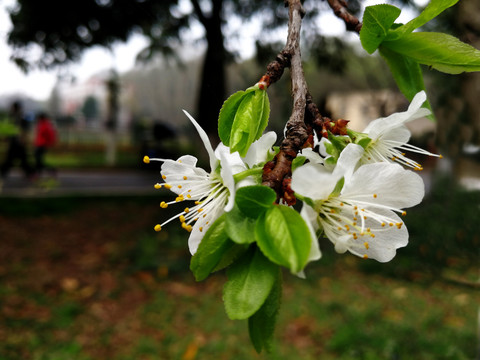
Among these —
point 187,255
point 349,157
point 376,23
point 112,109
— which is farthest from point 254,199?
point 112,109

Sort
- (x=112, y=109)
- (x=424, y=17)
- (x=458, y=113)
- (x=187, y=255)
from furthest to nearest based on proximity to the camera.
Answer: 1. (x=112, y=109)
2. (x=187, y=255)
3. (x=458, y=113)
4. (x=424, y=17)

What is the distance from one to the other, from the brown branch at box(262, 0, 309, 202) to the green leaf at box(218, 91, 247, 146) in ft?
0.14

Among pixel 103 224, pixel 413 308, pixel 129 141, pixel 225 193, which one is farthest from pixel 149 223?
pixel 129 141

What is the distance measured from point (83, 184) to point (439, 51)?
28.3 feet

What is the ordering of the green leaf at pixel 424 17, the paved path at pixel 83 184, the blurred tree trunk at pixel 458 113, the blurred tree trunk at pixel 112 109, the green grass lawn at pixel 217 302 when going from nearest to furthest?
the green leaf at pixel 424 17, the blurred tree trunk at pixel 458 113, the green grass lawn at pixel 217 302, the paved path at pixel 83 184, the blurred tree trunk at pixel 112 109

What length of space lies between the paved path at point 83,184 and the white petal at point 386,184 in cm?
639

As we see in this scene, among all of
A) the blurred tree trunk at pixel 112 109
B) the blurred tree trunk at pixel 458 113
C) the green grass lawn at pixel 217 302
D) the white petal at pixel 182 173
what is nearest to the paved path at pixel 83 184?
the blurred tree trunk at pixel 112 109

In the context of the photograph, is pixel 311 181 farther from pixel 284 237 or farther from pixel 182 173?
pixel 182 173

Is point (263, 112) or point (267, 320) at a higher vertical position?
point (263, 112)

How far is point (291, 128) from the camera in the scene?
19.0 inches

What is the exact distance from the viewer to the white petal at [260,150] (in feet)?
1.76

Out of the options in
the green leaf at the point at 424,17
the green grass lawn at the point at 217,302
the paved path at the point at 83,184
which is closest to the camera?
the green leaf at the point at 424,17

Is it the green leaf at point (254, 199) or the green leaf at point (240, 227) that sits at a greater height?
the green leaf at point (254, 199)

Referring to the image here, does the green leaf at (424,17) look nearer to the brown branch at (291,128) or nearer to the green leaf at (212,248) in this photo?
the brown branch at (291,128)
